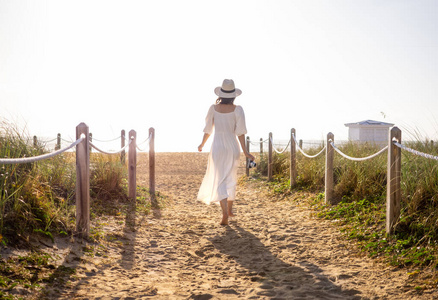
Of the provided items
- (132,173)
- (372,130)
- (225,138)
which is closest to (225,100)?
(225,138)

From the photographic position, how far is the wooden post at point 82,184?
15.9 ft

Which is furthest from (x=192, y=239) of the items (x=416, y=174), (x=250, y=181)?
(x=250, y=181)

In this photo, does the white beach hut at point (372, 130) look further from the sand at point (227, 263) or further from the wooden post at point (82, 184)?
the wooden post at point (82, 184)

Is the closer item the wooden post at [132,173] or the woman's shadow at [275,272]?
the woman's shadow at [275,272]

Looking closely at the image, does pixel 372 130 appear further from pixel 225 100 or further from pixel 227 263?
pixel 227 263

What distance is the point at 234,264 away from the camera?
4.66m

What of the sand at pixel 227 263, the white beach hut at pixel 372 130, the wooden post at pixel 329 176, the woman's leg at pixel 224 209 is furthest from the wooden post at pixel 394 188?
the white beach hut at pixel 372 130

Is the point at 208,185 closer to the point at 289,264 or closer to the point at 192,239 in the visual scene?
the point at 192,239

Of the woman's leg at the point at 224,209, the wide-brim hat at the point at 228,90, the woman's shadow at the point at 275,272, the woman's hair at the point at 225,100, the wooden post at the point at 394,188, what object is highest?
the wide-brim hat at the point at 228,90

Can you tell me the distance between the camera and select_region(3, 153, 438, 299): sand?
12.1ft

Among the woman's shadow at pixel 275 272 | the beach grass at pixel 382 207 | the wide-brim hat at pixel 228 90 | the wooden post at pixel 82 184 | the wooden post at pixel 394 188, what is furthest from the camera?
the wide-brim hat at pixel 228 90

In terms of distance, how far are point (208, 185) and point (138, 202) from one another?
200cm

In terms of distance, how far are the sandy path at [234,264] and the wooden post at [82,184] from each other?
478 millimetres

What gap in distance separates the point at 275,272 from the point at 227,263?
0.65m
